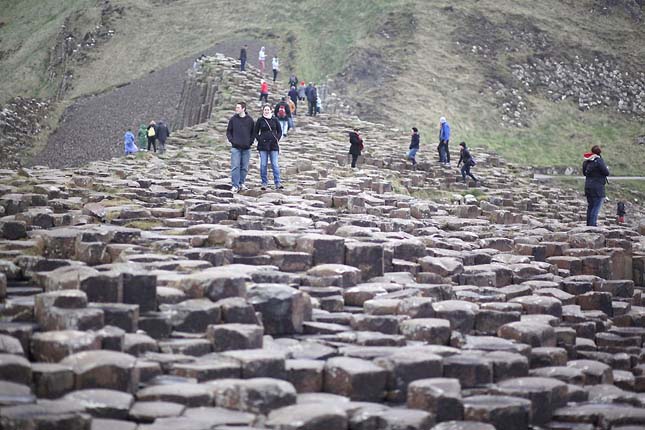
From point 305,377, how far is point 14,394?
2.94m

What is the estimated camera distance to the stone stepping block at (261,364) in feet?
35.7

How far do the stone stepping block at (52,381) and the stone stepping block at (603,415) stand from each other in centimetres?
501

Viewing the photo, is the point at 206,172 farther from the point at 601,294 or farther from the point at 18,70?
the point at 18,70

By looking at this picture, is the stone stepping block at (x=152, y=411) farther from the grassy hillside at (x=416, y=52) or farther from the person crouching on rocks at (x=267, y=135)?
the grassy hillside at (x=416, y=52)

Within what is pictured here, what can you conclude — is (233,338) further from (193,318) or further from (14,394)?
(14,394)

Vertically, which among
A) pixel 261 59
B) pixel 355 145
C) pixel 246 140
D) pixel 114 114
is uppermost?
pixel 261 59

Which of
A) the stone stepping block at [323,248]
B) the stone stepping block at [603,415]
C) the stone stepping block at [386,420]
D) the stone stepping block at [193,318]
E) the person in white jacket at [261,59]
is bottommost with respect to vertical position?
the stone stepping block at [603,415]

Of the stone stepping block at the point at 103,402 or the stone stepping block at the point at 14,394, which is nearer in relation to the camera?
the stone stepping block at the point at 14,394

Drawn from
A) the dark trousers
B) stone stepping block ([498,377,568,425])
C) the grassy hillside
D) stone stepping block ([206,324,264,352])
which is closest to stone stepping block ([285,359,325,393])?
stone stepping block ([206,324,264,352])

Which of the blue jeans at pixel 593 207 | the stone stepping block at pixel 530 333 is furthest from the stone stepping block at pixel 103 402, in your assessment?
the blue jeans at pixel 593 207

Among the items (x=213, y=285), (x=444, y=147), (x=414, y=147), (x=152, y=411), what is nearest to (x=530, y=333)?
(x=213, y=285)

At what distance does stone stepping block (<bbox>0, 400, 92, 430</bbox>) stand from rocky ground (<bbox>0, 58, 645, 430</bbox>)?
0.06ft

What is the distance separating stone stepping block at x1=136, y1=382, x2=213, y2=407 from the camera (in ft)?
33.1

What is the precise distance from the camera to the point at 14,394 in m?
9.50
